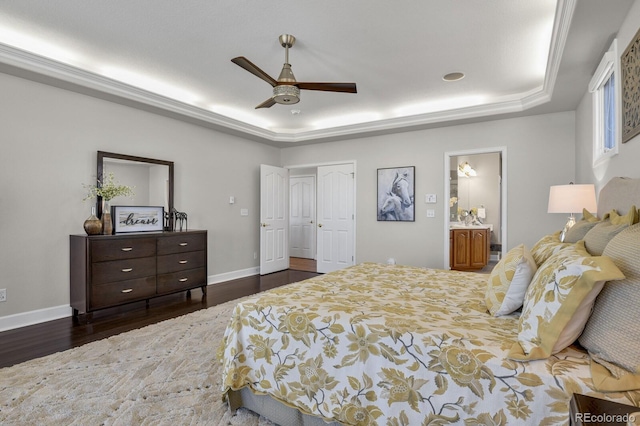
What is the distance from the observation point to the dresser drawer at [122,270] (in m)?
3.52

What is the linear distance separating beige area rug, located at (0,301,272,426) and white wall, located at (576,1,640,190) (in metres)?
2.77

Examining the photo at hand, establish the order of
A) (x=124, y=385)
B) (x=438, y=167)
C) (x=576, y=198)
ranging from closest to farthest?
(x=124, y=385) → (x=576, y=198) → (x=438, y=167)

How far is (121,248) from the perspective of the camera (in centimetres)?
372

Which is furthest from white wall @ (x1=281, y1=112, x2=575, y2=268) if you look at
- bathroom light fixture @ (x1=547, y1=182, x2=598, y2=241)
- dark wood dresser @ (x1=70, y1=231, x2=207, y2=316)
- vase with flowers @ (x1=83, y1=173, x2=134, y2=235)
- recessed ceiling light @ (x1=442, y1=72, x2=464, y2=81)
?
vase with flowers @ (x1=83, y1=173, x2=134, y2=235)

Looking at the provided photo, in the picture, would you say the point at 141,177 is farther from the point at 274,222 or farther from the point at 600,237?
the point at 600,237

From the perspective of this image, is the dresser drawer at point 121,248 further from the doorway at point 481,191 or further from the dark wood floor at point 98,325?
the doorway at point 481,191

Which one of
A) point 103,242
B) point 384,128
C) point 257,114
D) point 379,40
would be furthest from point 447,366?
point 257,114

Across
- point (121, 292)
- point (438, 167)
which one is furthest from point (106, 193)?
point (438, 167)

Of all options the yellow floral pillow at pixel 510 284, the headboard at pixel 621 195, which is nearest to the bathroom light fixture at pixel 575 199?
the headboard at pixel 621 195

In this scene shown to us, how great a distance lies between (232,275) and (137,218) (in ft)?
6.36

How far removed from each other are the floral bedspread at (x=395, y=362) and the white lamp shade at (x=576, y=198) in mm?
1574

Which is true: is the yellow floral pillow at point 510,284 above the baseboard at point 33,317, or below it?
above

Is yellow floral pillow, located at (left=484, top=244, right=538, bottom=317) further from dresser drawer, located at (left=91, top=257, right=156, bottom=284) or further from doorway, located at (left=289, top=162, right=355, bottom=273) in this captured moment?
doorway, located at (left=289, top=162, right=355, bottom=273)

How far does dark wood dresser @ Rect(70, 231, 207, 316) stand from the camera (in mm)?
3484
